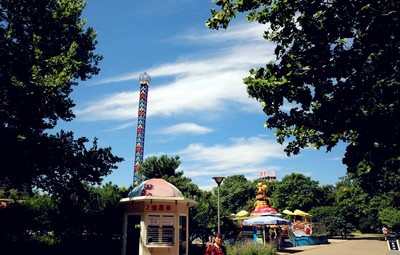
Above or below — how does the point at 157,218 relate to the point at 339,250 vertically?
above

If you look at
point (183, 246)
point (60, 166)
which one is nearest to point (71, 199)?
point (60, 166)

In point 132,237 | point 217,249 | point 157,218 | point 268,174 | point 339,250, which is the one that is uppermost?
point 268,174

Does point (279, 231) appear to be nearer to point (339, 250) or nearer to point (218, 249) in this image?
point (339, 250)

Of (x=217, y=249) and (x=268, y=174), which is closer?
(x=217, y=249)

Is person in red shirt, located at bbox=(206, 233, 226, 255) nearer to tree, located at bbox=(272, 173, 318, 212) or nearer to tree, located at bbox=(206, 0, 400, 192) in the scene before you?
tree, located at bbox=(206, 0, 400, 192)

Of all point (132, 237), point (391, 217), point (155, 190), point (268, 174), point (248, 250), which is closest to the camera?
point (155, 190)

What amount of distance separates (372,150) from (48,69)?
15081 millimetres

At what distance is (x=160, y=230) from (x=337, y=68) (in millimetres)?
12245

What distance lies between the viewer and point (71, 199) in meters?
17.3

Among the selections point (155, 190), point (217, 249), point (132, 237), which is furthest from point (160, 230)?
point (217, 249)

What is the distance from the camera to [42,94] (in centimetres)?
1364

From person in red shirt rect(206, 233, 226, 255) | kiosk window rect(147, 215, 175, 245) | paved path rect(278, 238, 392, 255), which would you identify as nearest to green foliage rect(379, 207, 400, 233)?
paved path rect(278, 238, 392, 255)

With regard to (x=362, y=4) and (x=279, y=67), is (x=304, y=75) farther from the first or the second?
(x=362, y=4)

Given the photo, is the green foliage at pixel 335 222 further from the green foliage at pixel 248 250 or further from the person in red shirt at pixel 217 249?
the person in red shirt at pixel 217 249
